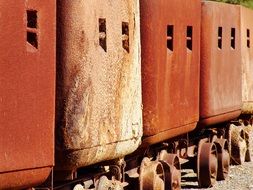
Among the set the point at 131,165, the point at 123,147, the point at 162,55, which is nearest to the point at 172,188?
the point at 131,165

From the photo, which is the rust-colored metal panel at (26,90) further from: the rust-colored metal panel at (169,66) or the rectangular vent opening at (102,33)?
the rust-colored metal panel at (169,66)

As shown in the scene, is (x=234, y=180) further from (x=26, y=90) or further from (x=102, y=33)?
(x=26, y=90)

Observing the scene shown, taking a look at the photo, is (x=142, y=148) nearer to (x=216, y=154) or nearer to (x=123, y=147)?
(x=123, y=147)

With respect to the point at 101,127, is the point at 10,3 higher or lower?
higher

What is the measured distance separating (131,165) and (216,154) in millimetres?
4124

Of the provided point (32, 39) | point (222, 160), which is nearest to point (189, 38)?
point (222, 160)

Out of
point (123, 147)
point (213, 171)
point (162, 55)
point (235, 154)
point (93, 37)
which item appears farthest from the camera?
point (235, 154)

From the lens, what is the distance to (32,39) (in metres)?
6.36

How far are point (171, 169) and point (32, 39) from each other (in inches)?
213

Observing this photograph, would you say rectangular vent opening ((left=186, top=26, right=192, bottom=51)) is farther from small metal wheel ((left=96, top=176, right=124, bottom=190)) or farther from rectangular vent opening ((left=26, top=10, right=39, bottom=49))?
rectangular vent opening ((left=26, top=10, right=39, bottom=49))

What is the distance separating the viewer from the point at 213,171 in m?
14.2

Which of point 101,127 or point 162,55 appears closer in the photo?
point 101,127

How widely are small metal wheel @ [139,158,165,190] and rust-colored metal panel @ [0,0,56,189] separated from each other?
4002 millimetres

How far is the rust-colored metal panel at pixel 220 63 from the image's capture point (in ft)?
43.4
